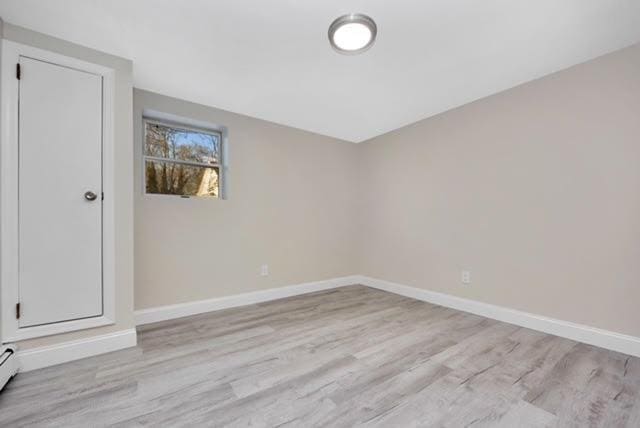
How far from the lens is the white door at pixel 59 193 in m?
1.75

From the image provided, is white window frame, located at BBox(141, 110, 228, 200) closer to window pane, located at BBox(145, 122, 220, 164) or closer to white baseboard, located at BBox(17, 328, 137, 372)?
window pane, located at BBox(145, 122, 220, 164)

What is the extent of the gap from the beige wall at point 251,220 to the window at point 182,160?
13cm

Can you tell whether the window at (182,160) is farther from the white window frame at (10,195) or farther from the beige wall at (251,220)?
the white window frame at (10,195)

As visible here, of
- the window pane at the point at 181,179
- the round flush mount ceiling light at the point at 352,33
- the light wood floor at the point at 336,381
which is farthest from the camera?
the window pane at the point at 181,179

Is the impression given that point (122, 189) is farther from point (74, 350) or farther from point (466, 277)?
point (466, 277)

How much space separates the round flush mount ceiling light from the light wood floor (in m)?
2.13

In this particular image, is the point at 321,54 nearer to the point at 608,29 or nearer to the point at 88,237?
the point at 608,29

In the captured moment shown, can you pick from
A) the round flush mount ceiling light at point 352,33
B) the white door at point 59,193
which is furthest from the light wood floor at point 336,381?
the round flush mount ceiling light at point 352,33

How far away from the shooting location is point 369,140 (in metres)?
4.06

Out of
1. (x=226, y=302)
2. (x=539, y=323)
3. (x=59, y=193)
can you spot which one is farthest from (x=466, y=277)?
(x=59, y=193)

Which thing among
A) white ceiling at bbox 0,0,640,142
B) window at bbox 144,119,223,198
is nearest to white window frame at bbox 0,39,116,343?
white ceiling at bbox 0,0,640,142

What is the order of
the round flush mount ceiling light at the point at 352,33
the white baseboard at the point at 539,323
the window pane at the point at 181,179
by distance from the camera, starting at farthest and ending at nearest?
1. the window pane at the point at 181,179
2. the white baseboard at the point at 539,323
3. the round flush mount ceiling light at the point at 352,33

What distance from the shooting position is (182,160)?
285 cm

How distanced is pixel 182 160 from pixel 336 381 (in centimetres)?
251
